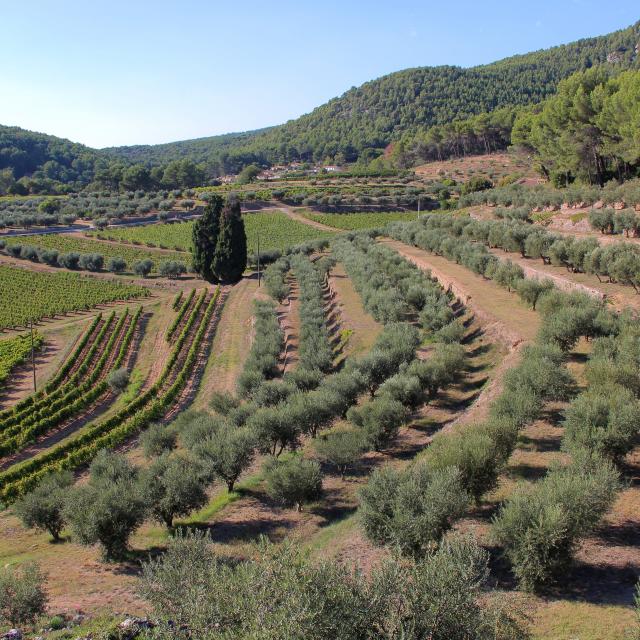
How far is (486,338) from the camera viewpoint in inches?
1112

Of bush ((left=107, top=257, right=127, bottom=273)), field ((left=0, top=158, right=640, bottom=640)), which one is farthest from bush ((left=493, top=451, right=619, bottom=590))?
bush ((left=107, top=257, right=127, bottom=273))

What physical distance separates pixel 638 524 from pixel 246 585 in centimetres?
972

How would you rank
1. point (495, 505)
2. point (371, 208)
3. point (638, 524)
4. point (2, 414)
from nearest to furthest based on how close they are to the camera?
point (638, 524) → point (495, 505) → point (2, 414) → point (371, 208)

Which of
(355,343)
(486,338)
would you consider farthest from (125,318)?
(486,338)

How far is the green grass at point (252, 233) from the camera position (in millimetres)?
86250

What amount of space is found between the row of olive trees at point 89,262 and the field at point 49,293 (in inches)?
116

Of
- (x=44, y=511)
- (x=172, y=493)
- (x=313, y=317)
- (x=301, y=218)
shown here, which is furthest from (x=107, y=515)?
(x=301, y=218)

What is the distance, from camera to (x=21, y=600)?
1231cm

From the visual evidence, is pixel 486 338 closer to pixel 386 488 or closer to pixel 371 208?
pixel 386 488

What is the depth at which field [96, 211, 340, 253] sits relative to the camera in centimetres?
8612

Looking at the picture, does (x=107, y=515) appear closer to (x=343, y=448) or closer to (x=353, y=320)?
(x=343, y=448)

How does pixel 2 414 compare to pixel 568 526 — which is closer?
pixel 568 526

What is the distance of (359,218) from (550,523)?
A: 92510 mm

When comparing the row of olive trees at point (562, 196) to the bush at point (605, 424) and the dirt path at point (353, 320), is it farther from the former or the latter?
the bush at point (605, 424)
